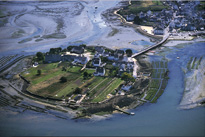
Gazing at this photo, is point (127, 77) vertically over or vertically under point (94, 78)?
under

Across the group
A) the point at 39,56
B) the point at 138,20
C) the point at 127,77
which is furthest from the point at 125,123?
the point at 138,20

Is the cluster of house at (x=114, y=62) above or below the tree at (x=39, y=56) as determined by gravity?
below

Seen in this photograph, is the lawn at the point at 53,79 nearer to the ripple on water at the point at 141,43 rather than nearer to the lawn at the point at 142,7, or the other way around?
the ripple on water at the point at 141,43

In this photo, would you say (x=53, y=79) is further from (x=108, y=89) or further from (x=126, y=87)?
(x=126, y=87)

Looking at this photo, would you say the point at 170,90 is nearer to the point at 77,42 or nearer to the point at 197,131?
the point at 197,131

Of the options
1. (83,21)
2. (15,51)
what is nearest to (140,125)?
(15,51)

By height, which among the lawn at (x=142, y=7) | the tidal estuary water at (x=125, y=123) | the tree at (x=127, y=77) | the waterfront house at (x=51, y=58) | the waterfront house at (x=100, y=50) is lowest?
the tidal estuary water at (x=125, y=123)

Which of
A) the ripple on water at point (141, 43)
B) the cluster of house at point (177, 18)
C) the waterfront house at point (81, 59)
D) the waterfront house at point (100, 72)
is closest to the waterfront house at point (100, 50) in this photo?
the waterfront house at point (81, 59)

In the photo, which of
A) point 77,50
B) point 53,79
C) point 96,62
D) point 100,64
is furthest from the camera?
point 77,50
